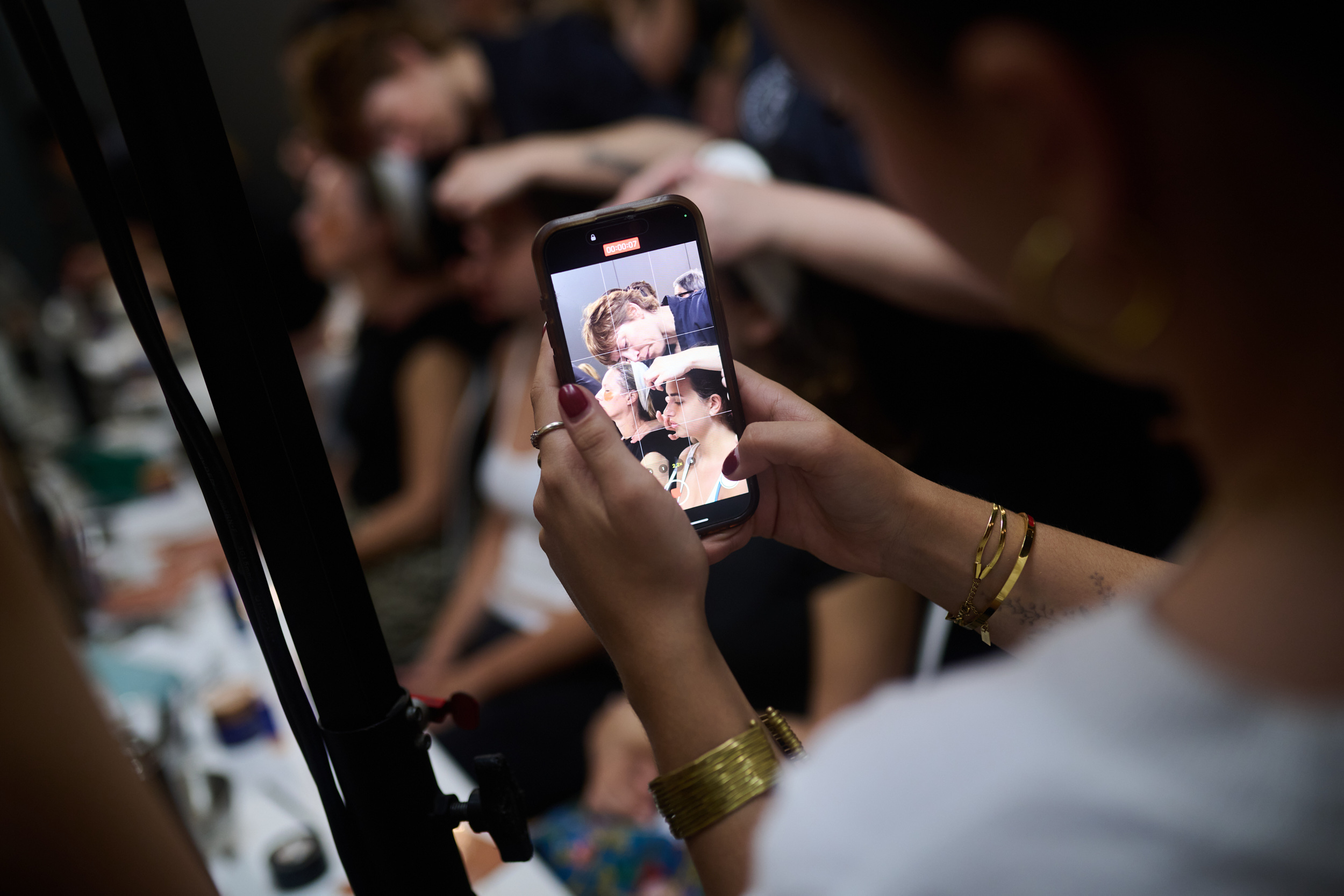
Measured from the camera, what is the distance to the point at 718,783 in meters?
0.37

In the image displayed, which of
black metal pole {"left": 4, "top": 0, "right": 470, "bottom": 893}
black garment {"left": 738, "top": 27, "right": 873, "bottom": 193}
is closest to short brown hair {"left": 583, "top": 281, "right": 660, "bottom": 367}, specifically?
black metal pole {"left": 4, "top": 0, "right": 470, "bottom": 893}

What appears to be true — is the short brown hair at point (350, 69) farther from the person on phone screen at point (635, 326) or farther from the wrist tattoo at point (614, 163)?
the person on phone screen at point (635, 326)

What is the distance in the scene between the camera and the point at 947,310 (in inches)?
28.3

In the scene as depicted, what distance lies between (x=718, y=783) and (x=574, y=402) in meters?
0.19

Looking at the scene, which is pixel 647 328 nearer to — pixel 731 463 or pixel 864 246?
pixel 731 463

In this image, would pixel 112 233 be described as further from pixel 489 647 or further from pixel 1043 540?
pixel 489 647

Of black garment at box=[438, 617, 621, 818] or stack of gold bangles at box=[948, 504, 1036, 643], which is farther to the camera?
black garment at box=[438, 617, 621, 818]

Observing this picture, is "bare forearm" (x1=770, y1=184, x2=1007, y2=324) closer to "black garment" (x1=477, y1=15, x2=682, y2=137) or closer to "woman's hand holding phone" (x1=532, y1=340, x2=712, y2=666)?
"woman's hand holding phone" (x1=532, y1=340, x2=712, y2=666)

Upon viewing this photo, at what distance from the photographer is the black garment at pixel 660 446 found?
455 millimetres

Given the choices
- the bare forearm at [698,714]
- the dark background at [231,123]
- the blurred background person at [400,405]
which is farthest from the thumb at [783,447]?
the dark background at [231,123]

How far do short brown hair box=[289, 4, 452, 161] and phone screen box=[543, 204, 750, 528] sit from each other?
4.28 ft

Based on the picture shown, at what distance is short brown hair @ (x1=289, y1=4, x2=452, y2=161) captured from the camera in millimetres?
1537

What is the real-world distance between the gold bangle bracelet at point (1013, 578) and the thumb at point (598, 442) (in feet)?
0.77

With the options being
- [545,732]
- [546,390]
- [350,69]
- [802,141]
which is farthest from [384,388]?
[546,390]
